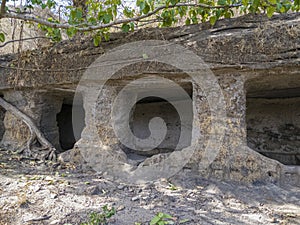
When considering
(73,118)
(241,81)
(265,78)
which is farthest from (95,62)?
(73,118)

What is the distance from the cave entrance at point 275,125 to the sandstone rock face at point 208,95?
2 cm

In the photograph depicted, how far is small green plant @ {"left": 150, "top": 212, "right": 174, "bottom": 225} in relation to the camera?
80.5 inches

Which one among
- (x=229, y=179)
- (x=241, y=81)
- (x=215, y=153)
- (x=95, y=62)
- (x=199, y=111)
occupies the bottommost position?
(x=229, y=179)

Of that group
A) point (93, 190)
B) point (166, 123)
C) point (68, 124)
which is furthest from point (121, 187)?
point (68, 124)

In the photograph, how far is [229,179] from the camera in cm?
296

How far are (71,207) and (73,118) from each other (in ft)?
13.1

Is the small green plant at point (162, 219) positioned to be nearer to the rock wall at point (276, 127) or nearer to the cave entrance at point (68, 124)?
the rock wall at point (276, 127)

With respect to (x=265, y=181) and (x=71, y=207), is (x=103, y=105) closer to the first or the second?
(x=71, y=207)

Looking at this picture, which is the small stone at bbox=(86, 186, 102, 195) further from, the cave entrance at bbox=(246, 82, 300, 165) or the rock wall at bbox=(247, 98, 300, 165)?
the rock wall at bbox=(247, 98, 300, 165)

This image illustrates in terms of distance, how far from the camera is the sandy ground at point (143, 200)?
7.32 feet

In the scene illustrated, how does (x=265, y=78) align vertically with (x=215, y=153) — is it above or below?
above

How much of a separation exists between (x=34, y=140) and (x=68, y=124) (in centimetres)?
189

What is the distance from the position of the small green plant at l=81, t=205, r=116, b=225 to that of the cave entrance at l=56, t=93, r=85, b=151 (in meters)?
3.93

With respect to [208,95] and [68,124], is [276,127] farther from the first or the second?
[68,124]
